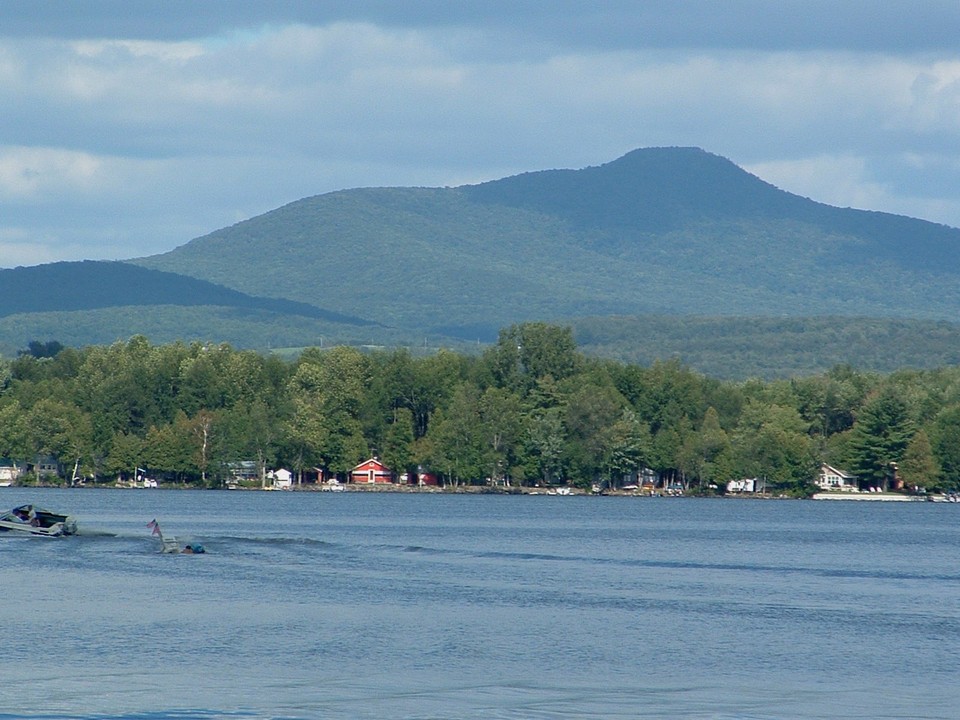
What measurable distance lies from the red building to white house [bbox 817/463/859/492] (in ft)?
129

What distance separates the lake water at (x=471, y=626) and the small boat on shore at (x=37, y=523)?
130 centimetres

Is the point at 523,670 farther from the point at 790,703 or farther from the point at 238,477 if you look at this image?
the point at 238,477

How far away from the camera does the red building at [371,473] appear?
154375mm

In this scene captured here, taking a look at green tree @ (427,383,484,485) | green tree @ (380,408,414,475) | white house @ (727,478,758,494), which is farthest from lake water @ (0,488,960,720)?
white house @ (727,478,758,494)

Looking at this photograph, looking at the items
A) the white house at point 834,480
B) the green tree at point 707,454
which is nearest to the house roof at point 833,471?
the white house at point 834,480

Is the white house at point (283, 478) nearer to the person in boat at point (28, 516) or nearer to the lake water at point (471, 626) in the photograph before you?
the lake water at point (471, 626)

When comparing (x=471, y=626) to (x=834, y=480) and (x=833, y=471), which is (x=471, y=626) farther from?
(x=834, y=480)

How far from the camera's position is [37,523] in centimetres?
7712

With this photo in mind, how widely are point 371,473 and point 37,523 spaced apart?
78.9m

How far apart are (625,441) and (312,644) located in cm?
10353

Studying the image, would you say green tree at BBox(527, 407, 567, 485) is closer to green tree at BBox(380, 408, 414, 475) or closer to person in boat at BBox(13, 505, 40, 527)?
green tree at BBox(380, 408, 414, 475)

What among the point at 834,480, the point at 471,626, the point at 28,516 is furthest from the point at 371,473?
the point at 471,626

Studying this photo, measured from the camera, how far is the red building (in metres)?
154

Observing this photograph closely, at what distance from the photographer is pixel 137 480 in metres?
149
